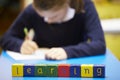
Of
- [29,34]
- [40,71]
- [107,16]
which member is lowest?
[40,71]

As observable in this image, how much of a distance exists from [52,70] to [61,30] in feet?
1.79

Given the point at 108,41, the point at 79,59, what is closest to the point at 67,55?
the point at 79,59

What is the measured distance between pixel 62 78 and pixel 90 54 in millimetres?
365

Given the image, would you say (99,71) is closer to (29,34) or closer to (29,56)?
(29,56)

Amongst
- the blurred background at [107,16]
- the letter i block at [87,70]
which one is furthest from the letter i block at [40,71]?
the blurred background at [107,16]

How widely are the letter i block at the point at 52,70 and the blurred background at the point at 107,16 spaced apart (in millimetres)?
1133

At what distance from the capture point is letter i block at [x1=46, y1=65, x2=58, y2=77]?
1188 millimetres

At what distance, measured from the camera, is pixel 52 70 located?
3.91 ft

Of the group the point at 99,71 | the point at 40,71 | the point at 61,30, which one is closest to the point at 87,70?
the point at 99,71

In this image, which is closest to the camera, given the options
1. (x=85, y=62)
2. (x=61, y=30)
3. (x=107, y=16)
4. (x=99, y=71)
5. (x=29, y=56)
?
(x=99, y=71)

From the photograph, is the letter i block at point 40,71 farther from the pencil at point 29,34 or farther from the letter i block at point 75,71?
the pencil at point 29,34

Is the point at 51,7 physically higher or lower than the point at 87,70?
higher

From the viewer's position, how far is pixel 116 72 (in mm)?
1229

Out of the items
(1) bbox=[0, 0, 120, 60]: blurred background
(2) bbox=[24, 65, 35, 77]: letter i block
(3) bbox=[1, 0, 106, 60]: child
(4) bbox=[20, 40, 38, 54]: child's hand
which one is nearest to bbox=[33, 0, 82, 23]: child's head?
(3) bbox=[1, 0, 106, 60]: child
